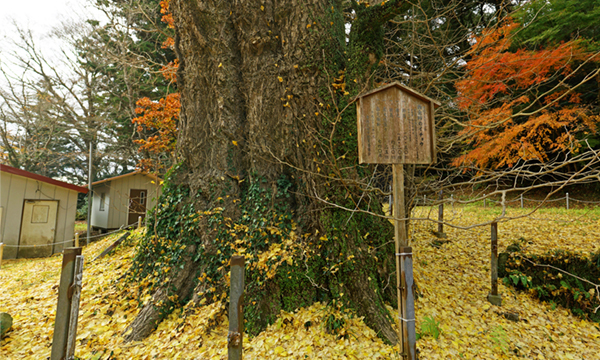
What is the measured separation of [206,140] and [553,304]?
7260 mm

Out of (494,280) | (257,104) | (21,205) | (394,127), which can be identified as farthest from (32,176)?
(494,280)

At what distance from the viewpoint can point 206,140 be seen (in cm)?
536

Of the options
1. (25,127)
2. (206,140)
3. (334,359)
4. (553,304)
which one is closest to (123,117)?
(25,127)

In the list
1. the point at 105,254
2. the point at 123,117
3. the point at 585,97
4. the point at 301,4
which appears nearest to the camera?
the point at 301,4

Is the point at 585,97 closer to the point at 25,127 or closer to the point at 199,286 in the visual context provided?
the point at 199,286

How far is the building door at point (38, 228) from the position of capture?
10.2 m

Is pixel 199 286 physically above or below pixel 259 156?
below

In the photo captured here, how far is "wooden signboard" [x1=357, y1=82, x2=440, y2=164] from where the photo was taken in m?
3.31

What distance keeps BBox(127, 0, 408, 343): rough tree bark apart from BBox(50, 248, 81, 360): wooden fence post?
1.66 metres

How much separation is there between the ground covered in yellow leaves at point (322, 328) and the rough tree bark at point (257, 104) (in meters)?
0.44

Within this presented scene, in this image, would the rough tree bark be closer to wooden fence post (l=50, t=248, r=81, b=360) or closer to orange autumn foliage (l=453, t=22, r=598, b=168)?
wooden fence post (l=50, t=248, r=81, b=360)

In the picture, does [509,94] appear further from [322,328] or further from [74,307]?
[74,307]

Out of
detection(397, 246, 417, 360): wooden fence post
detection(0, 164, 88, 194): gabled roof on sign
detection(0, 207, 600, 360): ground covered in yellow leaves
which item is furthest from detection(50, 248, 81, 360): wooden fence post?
detection(0, 164, 88, 194): gabled roof on sign

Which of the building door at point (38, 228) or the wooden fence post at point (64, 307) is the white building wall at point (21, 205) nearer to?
the building door at point (38, 228)
